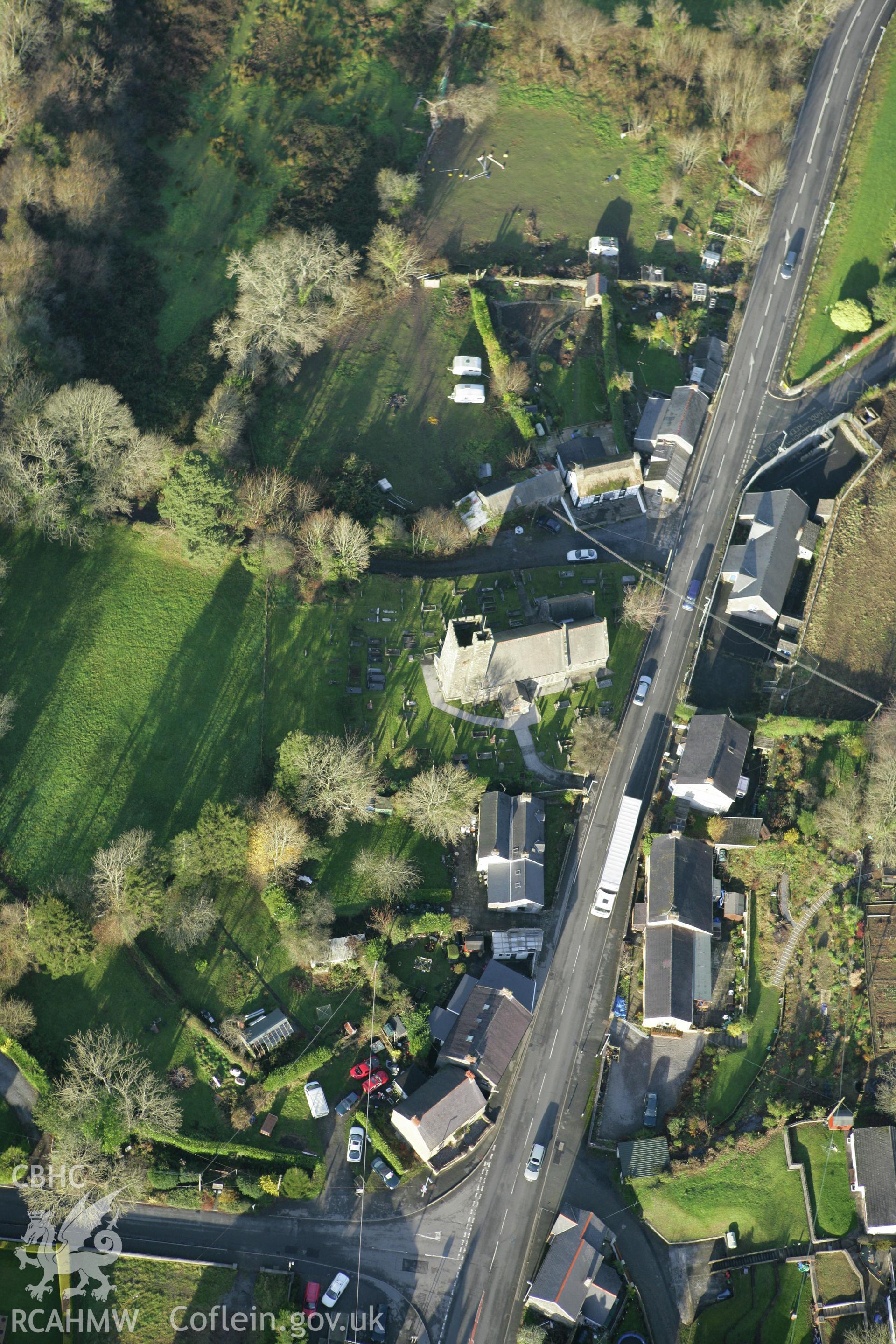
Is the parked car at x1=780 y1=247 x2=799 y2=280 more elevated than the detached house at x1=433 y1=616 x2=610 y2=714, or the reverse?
the parked car at x1=780 y1=247 x2=799 y2=280

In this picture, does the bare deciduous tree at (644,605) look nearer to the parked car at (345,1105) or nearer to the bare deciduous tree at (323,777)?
the bare deciduous tree at (323,777)

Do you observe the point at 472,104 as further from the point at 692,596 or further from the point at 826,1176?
the point at 826,1176

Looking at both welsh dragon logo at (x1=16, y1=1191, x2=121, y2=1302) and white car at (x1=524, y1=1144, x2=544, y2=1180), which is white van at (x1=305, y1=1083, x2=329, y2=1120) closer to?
welsh dragon logo at (x1=16, y1=1191, x2=121, y2=1302)

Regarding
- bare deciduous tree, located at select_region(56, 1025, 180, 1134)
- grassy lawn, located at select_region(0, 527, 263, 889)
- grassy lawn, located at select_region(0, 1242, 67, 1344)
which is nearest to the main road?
bare deciduous tree, located at select_region(56, 1025, 180, 1134)

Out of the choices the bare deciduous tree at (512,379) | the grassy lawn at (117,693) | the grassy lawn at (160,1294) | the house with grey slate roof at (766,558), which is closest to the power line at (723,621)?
the house with grey slate roof at (766,558)

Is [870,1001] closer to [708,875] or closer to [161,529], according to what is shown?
[708,875]

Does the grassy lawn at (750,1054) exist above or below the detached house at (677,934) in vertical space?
below
